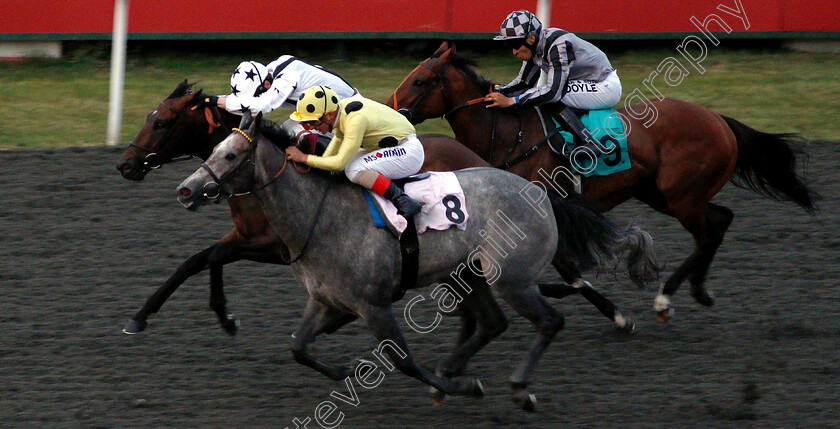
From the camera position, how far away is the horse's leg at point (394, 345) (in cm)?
505

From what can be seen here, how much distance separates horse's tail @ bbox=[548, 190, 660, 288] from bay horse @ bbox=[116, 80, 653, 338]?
0.05 m

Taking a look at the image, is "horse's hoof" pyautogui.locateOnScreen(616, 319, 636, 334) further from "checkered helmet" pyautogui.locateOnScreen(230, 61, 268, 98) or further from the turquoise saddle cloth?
"checkered helmet" pyautogui.locateOnScreen(230, 61, 268, 98)

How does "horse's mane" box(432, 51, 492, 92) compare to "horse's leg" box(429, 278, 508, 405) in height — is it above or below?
above

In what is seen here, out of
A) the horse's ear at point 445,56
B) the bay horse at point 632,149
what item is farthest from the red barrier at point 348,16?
the horse's ear at point 445,56

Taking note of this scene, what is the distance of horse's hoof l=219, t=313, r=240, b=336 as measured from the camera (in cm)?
619

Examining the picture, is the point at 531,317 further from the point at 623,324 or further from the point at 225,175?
the point at 225,175

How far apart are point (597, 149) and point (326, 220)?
2260 mm

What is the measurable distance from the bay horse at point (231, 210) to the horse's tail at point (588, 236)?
48 mm

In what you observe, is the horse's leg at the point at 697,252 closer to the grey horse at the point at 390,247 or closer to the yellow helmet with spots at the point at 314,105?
the grey horse at the point at 390,247

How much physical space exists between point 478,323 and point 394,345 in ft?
2.11

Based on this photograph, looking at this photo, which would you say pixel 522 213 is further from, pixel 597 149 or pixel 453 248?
pixel 597 149

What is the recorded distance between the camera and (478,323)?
555 centimetres

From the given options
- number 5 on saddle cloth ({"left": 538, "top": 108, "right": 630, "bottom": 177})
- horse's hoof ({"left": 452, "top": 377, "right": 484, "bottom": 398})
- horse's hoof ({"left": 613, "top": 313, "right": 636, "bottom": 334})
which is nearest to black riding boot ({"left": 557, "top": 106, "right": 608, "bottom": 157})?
number 5 on saddle cloth ({"left": 538, "top": 108, "right": 630, "bottom": 177})

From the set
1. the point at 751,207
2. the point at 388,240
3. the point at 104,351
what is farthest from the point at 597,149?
the point at 104,351
